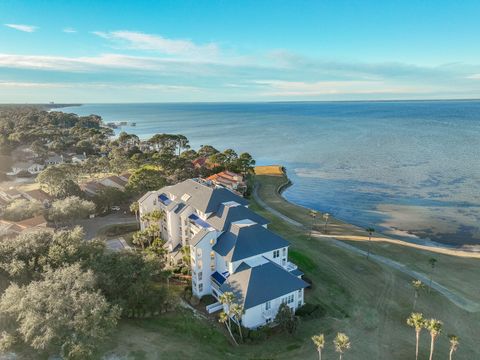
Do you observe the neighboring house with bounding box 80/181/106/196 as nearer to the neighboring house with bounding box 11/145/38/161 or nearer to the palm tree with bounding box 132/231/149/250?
A: the palm tree with bounding box 132/231/149/250

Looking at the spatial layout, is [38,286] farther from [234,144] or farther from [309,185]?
[234,144]

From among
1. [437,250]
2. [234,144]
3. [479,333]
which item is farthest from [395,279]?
[234,144]

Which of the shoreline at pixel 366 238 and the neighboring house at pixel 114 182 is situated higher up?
the neighboring house at pixel 114 182

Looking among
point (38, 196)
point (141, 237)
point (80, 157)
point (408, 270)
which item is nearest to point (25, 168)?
point (80, 157)

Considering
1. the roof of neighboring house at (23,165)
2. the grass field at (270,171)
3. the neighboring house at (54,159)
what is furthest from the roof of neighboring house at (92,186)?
the grass field at (270,171)

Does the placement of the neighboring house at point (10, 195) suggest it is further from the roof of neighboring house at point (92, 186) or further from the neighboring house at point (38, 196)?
the roof of neighboring house at point (92, 186)

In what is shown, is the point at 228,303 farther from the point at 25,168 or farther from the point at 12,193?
the point at 25,168

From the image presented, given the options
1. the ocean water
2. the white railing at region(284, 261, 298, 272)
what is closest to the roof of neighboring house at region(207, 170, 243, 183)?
the ocean water
